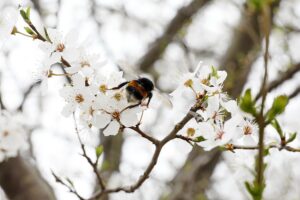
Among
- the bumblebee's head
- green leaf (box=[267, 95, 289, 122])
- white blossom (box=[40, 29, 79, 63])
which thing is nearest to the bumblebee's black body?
the bumblebee's head

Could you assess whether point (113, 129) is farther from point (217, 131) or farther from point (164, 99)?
point (217, 131)

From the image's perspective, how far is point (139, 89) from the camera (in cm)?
130

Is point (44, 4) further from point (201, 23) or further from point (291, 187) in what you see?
point (291, 187)

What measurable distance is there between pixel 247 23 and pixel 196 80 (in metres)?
2.44

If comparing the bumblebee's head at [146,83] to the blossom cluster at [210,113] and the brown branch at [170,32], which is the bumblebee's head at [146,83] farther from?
the brown branch at [170,32]

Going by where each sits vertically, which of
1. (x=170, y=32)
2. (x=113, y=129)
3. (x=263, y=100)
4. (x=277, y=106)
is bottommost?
(x=170, y=32)

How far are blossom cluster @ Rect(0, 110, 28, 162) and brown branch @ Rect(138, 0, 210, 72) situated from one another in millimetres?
1289

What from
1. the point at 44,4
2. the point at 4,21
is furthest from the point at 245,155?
the point at 44,4

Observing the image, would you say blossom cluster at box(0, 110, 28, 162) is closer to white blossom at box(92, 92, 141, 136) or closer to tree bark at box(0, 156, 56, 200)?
tree bark at box(0, 156, 56, 200)

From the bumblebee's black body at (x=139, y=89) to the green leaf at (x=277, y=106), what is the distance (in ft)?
1.42

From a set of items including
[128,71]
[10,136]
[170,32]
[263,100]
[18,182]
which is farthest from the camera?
[170,32]

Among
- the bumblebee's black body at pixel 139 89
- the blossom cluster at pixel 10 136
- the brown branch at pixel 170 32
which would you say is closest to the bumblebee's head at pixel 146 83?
the bumblebee's black body at pixel 139 89

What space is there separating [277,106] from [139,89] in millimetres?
443

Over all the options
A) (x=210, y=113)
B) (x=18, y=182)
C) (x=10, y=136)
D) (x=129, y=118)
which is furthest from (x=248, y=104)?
(x=18, y=182)
